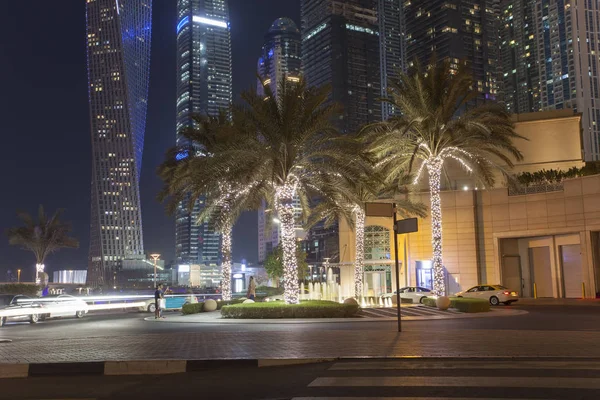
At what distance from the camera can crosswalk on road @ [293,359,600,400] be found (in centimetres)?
816

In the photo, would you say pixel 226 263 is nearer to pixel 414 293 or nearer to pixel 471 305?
pixel 414 293

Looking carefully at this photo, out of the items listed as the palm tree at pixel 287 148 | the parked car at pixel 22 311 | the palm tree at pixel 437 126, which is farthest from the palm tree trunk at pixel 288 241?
the parked car at pixel 22 311

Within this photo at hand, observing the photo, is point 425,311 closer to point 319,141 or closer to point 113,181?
point 319,141

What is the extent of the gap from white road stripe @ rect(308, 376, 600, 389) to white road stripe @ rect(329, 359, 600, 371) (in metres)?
1.12

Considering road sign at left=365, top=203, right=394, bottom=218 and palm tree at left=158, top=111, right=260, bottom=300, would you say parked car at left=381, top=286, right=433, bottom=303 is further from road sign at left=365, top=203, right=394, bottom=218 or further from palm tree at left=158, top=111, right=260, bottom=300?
road sign at left=365, top=203, right=394, bottom=218

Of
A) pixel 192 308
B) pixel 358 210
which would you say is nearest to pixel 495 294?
pixel 358 210

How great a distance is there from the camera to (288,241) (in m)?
28.3

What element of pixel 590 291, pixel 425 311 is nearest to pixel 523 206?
pixel 590 291

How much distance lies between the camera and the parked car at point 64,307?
3372 cm

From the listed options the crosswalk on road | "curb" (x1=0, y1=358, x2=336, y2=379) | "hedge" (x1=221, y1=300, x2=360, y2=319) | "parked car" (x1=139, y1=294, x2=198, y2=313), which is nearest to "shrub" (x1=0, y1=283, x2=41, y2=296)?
"parked car" (x1=139, y1=294, x2=198, y2=313)

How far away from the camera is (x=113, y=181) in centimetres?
16975

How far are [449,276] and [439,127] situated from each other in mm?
18749

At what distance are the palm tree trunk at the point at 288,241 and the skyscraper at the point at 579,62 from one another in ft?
547

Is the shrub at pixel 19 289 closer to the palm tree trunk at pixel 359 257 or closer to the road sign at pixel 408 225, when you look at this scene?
the palm tree trunk at pixel 359 257
